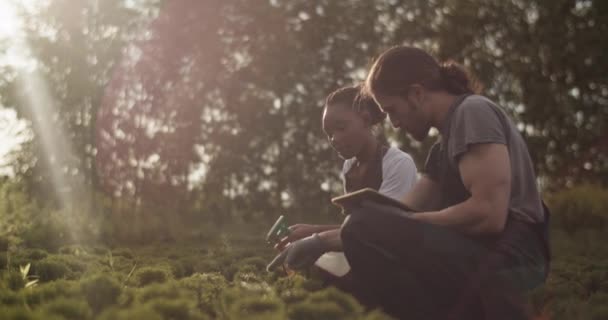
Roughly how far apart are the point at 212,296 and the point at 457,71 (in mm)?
1522

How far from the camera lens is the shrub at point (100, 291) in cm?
289

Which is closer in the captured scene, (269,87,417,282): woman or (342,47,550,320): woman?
(342,47,550,320): woman

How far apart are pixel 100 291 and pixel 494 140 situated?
5.35 feet

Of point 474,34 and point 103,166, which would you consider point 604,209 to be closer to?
point 474,34

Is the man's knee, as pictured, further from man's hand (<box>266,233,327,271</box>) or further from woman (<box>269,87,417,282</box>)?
woman (<box>269,87,417,282</box>)

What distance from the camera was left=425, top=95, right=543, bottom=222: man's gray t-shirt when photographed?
255 centimetres

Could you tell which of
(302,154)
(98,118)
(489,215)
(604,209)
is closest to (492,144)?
(489,215)

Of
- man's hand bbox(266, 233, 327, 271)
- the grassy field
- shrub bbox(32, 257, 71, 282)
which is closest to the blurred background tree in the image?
the grassy field

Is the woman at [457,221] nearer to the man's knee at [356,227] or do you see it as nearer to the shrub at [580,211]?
the man's knee at [356,227]

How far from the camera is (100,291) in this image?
117 inches

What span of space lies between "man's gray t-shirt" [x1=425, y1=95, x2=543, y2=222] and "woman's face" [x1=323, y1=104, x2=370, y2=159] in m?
1.24

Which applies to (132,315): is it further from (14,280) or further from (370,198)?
(14,280)

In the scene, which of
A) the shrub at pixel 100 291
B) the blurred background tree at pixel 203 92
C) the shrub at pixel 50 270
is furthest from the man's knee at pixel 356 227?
the blurred background tree at pixel 203 92

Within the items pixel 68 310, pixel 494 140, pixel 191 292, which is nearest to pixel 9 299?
pixel 68 310
